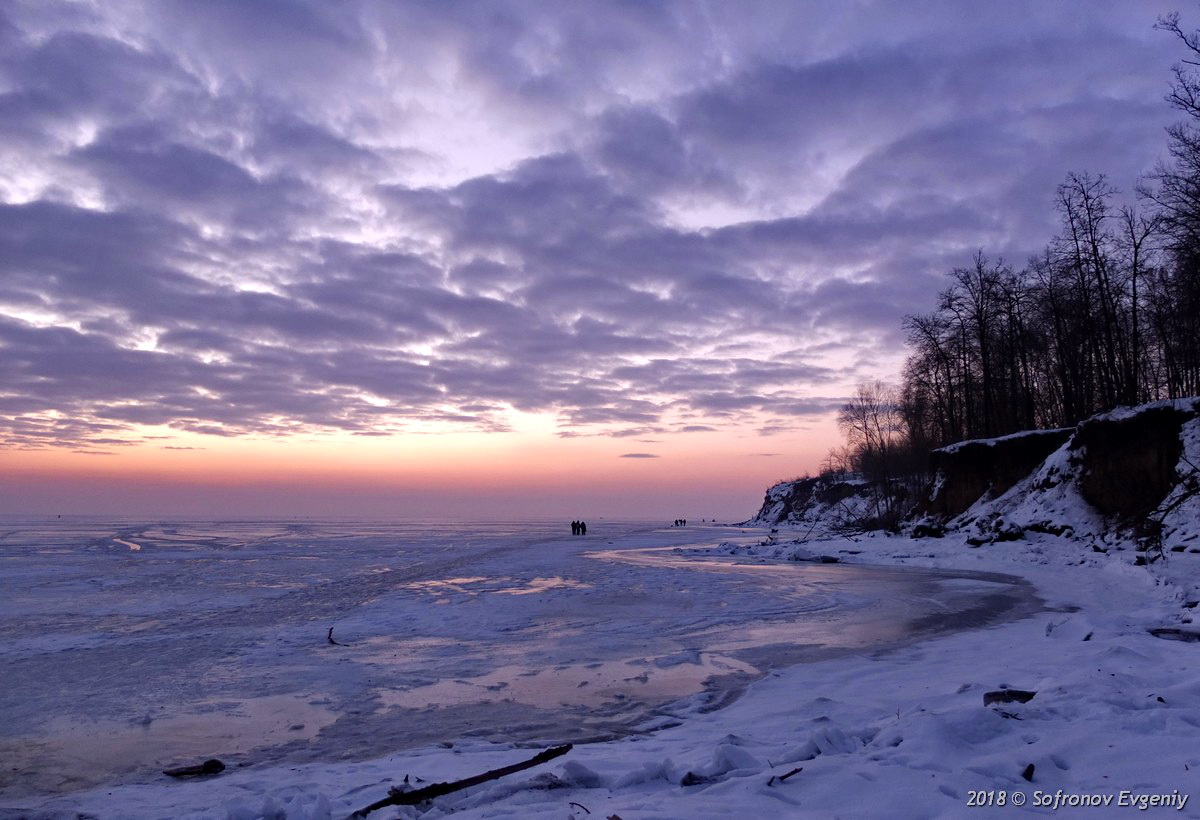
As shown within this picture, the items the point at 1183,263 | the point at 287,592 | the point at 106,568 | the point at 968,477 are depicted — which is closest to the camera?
the point at 287,592

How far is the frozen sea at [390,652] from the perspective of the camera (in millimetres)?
7145

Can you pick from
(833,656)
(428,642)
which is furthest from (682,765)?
(428,642)

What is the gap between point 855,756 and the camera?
504cm

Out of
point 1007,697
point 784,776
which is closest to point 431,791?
point 784,776

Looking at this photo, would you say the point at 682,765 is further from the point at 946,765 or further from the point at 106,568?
the point at 106,568

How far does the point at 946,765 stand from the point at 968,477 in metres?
34.7

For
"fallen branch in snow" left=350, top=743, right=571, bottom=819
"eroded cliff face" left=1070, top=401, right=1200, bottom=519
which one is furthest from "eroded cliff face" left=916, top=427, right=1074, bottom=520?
"fallen branch in snow" left=350, top=743, right=571, bottom=819

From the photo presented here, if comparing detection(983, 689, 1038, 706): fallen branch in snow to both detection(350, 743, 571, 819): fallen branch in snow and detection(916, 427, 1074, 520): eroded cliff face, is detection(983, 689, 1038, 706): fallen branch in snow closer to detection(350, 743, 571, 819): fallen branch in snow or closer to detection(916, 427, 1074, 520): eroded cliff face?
detection(350, 743, 571, 819): fallen branch in snow

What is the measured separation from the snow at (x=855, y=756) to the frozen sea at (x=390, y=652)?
0.60 metres

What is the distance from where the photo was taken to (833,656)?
10039 mm

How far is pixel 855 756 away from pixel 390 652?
822cm

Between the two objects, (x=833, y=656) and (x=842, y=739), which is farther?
(x=833, y=656)

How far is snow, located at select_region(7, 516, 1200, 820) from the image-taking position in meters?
4.33

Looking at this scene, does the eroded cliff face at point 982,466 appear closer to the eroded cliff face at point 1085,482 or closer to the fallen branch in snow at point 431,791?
the eroded cliff face at point 1085,482
